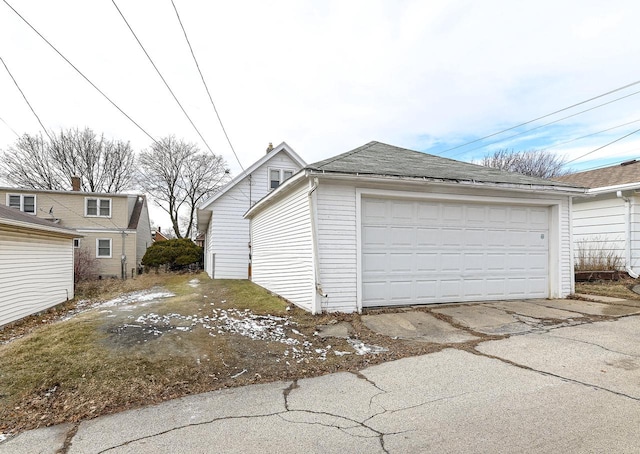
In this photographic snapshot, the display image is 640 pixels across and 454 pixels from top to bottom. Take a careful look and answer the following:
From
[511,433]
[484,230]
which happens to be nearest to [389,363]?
[511,433]

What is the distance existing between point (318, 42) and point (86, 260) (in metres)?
17.4

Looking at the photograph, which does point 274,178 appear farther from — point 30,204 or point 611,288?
point 30,204

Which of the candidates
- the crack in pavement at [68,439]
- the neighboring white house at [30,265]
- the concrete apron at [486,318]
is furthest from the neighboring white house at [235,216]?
the crack in pavement at [68,439]

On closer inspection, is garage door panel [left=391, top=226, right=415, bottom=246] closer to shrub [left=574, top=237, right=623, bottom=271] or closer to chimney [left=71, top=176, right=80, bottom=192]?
shrub [left=574, top=237, right=623, bottom=271]

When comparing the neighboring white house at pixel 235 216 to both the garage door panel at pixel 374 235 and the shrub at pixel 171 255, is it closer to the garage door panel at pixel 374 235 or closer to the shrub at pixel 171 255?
the shrub at pixel 171 255

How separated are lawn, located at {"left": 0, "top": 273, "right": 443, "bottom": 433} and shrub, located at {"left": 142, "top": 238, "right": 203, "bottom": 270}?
15320 millimetres

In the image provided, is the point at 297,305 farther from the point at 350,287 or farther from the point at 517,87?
the point at 517,87

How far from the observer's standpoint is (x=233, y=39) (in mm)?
7922

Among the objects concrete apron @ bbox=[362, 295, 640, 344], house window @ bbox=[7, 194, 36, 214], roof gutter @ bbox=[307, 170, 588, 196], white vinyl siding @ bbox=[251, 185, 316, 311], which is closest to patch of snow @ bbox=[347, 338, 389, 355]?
concrete apron @ bbox=[362, 295, 640, 344]

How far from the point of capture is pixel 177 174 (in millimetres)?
32375

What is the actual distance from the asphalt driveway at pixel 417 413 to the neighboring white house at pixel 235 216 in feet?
39.8

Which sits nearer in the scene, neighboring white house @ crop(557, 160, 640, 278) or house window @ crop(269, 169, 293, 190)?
neighboring white house @ crop(557, 160, 640, 278)

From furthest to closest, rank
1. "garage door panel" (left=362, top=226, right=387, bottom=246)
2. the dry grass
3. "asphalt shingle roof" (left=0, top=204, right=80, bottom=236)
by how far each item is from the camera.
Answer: "asphalt shingle roof" (left=0, top=204, right=80, bottom=236) → the dry grass → "garage door panel" (left=362, top=226, right=387, bottom=246)

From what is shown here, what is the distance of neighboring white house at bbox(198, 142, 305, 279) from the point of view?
1547 cm
